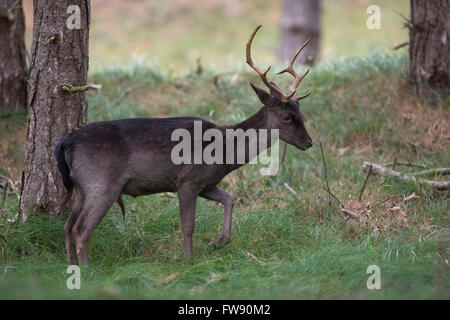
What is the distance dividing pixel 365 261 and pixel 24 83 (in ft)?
17.3

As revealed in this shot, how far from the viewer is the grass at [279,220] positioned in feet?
15.0

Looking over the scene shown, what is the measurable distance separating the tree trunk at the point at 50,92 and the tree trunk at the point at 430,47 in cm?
431

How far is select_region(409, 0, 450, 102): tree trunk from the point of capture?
7488 mm

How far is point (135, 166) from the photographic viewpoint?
525 centimetres

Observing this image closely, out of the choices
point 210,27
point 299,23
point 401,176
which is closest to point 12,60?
point 401,176

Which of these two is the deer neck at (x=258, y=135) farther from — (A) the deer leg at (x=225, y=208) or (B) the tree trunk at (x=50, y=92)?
(B) the tree trunk at (x=50, y=92)

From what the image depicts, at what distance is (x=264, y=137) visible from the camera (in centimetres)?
561

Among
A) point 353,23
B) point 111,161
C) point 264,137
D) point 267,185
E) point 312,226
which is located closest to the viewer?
point 111,161

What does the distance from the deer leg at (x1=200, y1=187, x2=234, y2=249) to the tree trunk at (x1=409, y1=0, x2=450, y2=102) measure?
3615 mm

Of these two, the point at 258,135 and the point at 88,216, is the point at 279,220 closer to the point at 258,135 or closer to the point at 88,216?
the point at 258,135

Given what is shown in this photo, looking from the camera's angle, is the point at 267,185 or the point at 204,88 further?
the point at 204,88

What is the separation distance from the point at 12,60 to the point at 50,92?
8.50ft

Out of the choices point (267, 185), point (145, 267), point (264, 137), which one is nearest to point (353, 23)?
point (267, 185)
